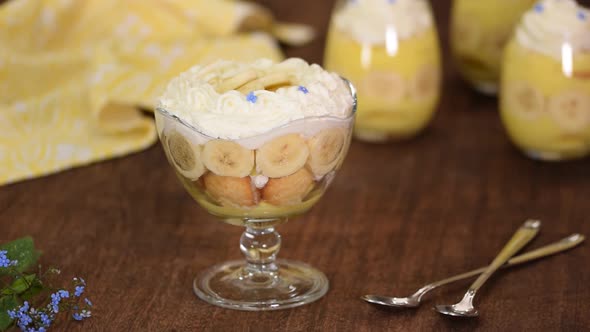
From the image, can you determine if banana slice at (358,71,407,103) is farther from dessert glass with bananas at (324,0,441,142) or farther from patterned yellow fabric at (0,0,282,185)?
patterned yellow fabric at (0,0,282,185)

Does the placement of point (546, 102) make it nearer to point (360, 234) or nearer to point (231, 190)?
point (360, 234)

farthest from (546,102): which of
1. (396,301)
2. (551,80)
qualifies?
(396,301)

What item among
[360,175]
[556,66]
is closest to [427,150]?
[360,175]

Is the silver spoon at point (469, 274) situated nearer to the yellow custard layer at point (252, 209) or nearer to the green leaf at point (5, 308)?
the yellow custard layer at point (252, 209)

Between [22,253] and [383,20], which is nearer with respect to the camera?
[22,253]

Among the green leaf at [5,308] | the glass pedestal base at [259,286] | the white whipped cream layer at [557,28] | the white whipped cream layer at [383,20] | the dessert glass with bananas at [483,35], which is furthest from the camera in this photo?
the dessert glass with bananas at [483,35]

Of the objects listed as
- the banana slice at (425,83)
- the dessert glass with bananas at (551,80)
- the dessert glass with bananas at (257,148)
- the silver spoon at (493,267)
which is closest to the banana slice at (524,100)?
the dessert glass with bananas at (551,80)

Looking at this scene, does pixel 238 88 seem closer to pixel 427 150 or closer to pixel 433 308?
pixel 433 308

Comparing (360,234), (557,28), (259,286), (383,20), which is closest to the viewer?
(259,286)
